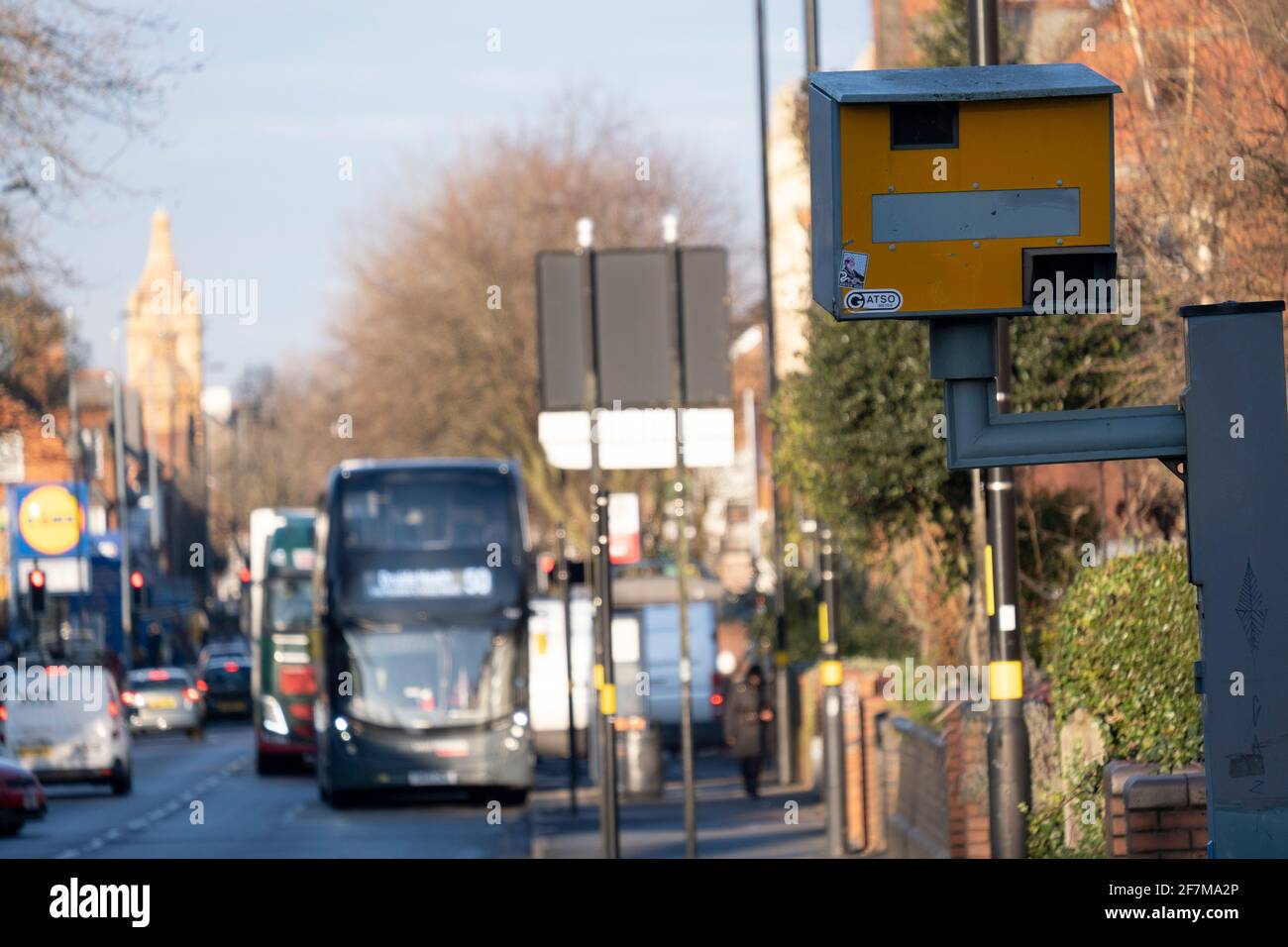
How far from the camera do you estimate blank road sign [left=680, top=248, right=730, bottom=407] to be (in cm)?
1598

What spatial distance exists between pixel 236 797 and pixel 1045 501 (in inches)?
573

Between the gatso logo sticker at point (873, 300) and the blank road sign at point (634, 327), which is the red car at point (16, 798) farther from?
the gatso logo sticker at point (873, 300)

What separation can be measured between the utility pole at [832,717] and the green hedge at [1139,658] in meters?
7.03

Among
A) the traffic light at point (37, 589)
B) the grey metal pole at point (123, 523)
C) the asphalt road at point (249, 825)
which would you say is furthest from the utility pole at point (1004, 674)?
the grey metal pole at point (123, 523)

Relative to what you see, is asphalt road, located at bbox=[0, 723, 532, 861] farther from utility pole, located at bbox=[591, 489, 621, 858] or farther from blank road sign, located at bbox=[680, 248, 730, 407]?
blank road sign, located at bbox=[680, 248, 730, 407]

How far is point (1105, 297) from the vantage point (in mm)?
6062

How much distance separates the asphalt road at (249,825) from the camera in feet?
68.5

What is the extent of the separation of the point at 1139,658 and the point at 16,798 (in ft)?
49.3

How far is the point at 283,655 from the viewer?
3600cm

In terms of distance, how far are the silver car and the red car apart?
27542 mm

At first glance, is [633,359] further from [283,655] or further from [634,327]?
[283,655]

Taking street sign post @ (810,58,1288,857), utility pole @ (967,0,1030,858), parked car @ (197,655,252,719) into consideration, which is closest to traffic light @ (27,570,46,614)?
parked car @ (197,655,252,719)
